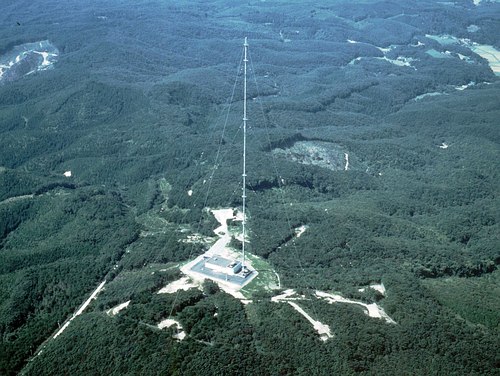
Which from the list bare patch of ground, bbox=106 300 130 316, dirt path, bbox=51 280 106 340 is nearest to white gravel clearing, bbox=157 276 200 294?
bare patch of ground, bbox=106 300 130 316

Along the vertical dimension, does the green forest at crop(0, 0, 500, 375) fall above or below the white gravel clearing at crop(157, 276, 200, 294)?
below

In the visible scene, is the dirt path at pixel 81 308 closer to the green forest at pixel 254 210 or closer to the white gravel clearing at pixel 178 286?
the green forest at pixel 254 210

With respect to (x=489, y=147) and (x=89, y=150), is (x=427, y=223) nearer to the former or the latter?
(x=489, y=147)

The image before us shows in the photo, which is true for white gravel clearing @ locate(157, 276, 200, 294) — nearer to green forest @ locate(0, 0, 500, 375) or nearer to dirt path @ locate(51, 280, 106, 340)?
green forest @ locate(0, 0, 500, 375)

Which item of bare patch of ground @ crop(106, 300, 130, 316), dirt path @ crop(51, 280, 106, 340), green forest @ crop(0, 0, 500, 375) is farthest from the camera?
dirt path @ crop(51, 280, 106, 340)

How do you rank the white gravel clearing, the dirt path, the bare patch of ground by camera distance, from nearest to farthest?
the bare patch of ground → the dirt path → the white gravel clearing

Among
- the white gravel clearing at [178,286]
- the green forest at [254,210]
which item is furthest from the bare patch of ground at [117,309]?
the white gravel clearing at [178,286]

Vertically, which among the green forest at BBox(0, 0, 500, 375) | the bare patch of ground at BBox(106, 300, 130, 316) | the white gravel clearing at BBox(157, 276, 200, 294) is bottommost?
the green forest at BBox(0, 0, 500, 375)

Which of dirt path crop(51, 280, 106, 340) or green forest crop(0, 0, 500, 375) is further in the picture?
dirt path crop(51, 280, 106, 340)

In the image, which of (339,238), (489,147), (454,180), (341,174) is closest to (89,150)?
A: (341,174)
